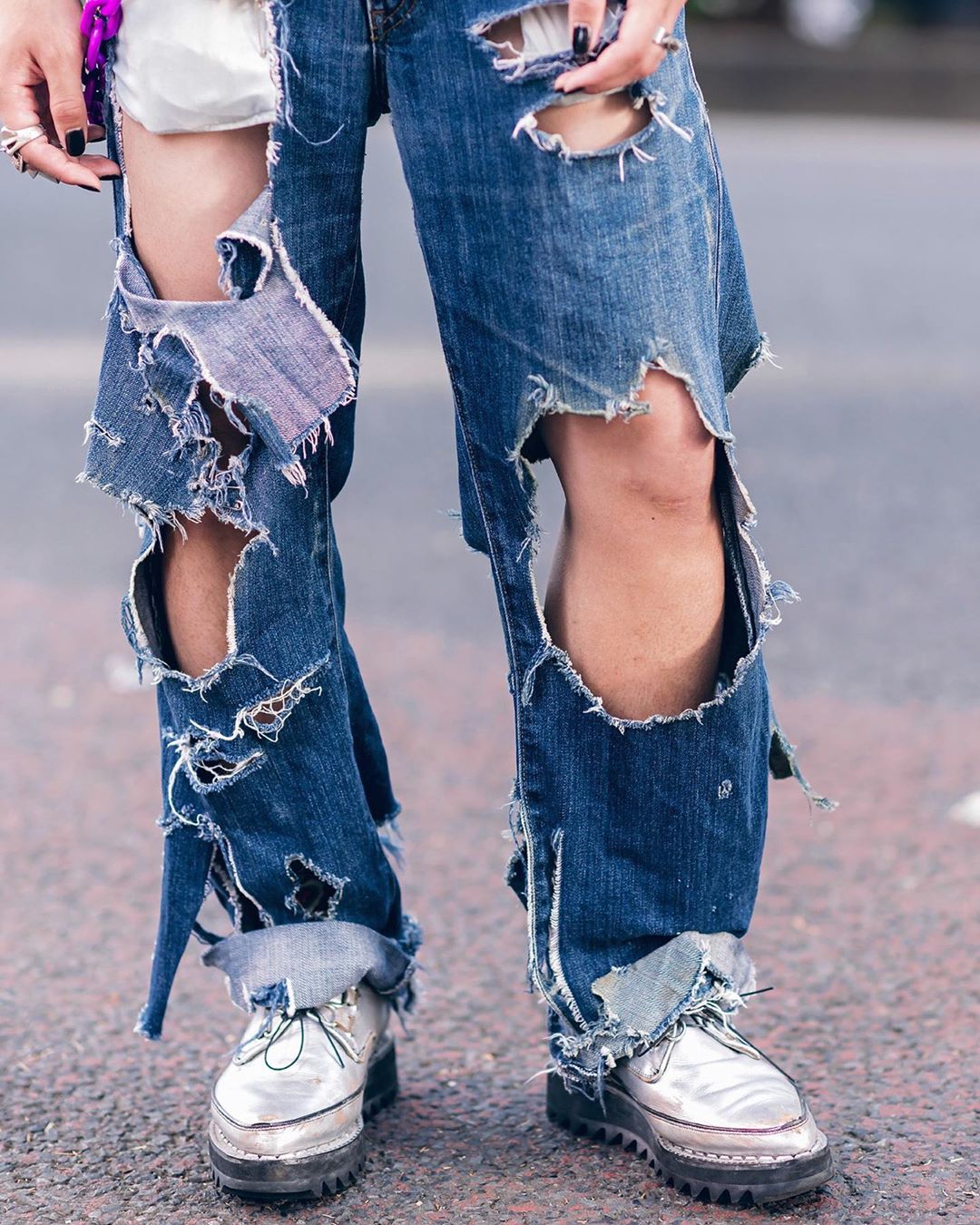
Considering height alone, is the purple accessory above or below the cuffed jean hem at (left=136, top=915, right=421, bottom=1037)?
above

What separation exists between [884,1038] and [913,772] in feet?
3.01

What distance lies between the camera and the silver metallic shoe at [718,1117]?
63.0 inches

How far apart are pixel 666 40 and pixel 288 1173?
42.0 inches

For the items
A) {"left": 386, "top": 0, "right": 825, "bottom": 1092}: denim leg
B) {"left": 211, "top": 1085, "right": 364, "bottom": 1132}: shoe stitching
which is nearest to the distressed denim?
{"left": 386, "top": 0, "right": 825, "bottom": 1092}: denim leg

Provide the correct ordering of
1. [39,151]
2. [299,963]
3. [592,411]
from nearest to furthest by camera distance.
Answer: [592,411], [39,151], [299,963]

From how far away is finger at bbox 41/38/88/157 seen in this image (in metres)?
1.55

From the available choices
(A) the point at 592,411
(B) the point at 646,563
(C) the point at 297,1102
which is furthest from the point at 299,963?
(A) the point at 592,411

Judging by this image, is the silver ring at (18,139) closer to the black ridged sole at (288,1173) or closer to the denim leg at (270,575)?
the denim leg at (270,575)

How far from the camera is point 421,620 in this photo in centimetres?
362

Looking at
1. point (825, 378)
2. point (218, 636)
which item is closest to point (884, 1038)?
point (218, 636)

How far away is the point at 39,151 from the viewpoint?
1583 millimetres

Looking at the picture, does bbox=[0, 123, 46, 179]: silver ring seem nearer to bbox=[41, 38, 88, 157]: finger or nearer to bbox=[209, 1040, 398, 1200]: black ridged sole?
bbox=[41, 38, 88, 157]: finger

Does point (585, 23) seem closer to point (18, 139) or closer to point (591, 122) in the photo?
point (591, 122)

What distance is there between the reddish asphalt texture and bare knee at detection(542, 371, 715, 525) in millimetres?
653
